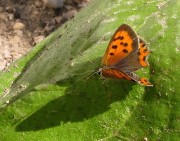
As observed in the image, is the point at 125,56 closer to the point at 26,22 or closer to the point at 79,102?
the point at 79,102

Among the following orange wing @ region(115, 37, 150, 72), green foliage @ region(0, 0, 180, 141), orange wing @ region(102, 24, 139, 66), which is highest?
orange wing @ region(102, 24, 139, 66)

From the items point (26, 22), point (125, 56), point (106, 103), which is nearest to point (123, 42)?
point (125, 56)

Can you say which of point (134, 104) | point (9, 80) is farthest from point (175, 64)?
point (9, 80)

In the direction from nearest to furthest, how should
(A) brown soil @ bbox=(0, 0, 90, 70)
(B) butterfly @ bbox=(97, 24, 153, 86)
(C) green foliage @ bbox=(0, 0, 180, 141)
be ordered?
(B) butterfly @ bbox=(97, 24, 153, 86) < (C) green foliage @ bbox=(0, 0, 180, 141) < (A) brown soil @ bbox=(0, 0, 90, 70)

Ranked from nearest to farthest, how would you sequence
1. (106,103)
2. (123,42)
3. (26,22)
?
(123,42) < (106,103) < (26,22)

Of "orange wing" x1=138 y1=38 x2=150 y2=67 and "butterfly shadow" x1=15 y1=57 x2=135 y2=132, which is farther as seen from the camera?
"butterfly shadow" x1=15 y1=57 x2=135 y2=132

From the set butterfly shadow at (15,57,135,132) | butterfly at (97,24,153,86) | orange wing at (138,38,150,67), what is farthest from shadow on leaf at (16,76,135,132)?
orange wing at (138,38,150,67)

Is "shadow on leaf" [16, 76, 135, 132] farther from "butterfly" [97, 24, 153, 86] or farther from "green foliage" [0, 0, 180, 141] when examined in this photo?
"butterfly" [97, 24, 153, 86]

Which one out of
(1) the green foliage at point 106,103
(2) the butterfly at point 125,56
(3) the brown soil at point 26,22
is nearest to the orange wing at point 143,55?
(2) the butterfly at point 125,56

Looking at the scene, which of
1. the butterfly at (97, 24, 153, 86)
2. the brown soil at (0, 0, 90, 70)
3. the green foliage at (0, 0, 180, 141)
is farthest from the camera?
the brown soil at (0, 0, 90, 70)
